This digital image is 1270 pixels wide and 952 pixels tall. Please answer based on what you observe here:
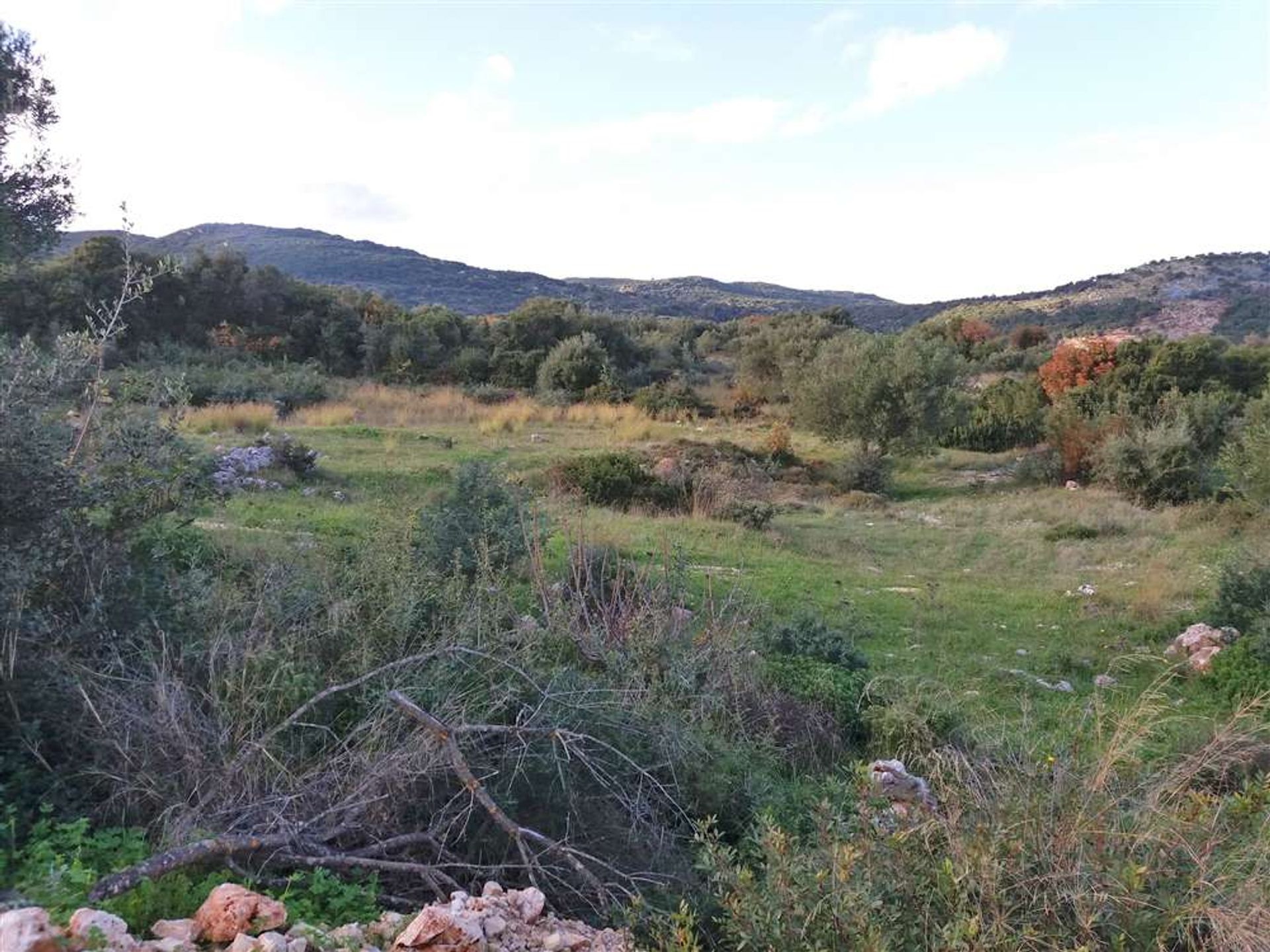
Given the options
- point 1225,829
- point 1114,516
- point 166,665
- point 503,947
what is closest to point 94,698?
point 166,665

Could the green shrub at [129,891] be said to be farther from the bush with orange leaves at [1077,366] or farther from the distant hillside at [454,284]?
the distant hillside at [454,284]

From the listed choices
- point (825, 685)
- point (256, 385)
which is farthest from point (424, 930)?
point (256, 385)

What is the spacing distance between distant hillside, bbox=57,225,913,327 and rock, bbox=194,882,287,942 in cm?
5467

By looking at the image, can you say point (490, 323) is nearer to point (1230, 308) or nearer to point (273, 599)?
point (273, 599)

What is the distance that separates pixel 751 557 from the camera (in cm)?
1041

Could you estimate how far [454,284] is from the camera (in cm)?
6662

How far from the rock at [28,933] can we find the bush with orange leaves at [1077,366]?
24016 millimetres

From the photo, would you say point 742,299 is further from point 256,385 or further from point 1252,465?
point 1252,465

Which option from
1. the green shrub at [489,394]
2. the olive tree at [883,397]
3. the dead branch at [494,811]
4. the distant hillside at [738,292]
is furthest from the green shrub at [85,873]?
the distant hillside at [738,292]

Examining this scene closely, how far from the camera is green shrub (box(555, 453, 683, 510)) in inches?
499

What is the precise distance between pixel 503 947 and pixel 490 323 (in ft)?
101

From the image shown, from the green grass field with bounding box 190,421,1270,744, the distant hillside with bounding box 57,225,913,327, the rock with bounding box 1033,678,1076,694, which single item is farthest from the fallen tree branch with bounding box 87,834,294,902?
the distant hillside with bounding box 57,225,913,327

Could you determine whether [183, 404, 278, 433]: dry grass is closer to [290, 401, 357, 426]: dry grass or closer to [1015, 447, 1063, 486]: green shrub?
[290, 401, 357, 426]: dry grass

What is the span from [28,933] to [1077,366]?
25808 mm
